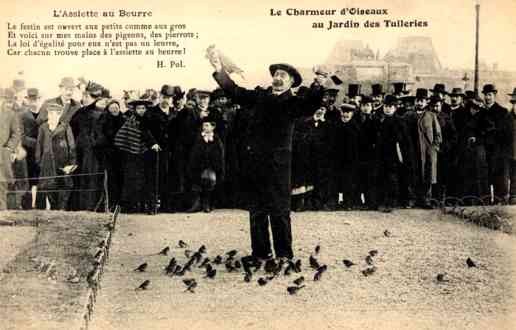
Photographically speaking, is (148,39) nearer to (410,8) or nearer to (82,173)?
(82,173)

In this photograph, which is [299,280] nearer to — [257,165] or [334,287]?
[334,287]

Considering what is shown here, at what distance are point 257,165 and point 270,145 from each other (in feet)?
0.47

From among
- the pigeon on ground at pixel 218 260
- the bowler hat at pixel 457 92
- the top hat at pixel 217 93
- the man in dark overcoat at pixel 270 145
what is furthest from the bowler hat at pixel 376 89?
the pigeon on ground at pixel 218 260

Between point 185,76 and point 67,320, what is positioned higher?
point 185,76

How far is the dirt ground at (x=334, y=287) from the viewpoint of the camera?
13.1 ft

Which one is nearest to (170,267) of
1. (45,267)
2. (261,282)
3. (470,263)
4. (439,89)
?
(261,282)

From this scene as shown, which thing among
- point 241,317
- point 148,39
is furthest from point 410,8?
point 241,317

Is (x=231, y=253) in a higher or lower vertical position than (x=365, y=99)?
lower

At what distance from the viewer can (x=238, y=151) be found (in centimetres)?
583

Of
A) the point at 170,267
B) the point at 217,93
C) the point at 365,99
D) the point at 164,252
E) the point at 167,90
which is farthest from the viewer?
the point at 365,99

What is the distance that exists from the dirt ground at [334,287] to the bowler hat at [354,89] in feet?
4.45

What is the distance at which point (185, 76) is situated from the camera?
201 inches

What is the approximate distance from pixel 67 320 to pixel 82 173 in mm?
1984

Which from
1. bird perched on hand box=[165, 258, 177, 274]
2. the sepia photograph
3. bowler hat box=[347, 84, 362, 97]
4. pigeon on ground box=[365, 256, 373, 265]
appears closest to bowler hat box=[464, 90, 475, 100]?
the sepia photograph
